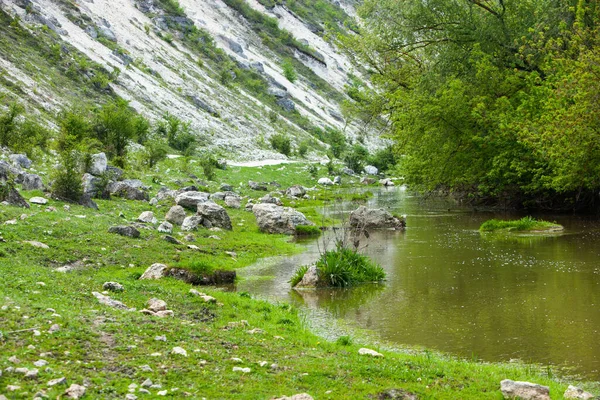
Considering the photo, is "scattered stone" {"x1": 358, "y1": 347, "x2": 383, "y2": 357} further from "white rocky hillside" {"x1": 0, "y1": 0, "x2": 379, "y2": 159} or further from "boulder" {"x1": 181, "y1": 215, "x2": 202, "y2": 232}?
"white rocky hillside" {"x1": 0, "y1": 0, "x2": 379, "y2": 159}

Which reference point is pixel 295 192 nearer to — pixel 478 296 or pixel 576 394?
pixel 478 296

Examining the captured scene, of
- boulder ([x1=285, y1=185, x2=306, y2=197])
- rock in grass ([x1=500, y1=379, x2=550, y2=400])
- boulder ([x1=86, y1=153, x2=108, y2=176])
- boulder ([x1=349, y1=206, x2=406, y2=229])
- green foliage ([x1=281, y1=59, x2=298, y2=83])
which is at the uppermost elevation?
green foliage ([x1=281, y1=59, x2=298, y2=83])

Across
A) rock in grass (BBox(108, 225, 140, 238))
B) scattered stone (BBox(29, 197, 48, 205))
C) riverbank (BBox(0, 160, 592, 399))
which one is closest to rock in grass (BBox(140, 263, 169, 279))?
riverbank (BBox(0, 160, 592, 399))

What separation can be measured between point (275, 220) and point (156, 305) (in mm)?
14615

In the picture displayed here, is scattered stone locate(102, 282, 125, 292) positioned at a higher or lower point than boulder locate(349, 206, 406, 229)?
lower

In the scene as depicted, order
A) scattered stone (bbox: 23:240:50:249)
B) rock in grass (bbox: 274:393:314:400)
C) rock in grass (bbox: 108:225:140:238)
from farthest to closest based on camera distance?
rock in grass (bbox: 108:225:140:238), scattered stone (bbox: 23:240:50:249), rock in grass (bbox: 274:393:314:400)

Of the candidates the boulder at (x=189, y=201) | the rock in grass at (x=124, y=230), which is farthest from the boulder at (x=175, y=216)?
the rock in grass at (x=124, y=230)

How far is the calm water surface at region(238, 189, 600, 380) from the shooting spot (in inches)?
432

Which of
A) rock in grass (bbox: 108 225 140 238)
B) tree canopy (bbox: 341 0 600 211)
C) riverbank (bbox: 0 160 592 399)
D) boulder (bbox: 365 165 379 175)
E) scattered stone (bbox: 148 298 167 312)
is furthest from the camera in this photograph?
boulder (bbox: 365 165 379 175)

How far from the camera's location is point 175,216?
22562 mm

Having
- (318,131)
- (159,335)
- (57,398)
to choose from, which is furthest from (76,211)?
(318,131)

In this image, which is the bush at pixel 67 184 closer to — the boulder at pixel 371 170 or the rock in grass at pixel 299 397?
the rock in grass at pixel 299 397

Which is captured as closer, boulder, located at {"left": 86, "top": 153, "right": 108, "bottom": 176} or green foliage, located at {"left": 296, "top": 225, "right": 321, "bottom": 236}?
green foliage, located at {"left": 296, "top": 225, "right": 321, "bottom": 236}

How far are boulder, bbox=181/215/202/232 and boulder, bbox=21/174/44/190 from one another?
5325mm
